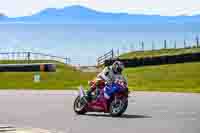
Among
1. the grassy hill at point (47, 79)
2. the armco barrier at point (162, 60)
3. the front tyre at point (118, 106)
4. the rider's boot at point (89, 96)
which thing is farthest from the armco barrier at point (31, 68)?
the front tyre at point (118, 106)

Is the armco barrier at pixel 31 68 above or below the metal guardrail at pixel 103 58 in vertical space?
below

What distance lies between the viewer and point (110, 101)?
21391 millimetres

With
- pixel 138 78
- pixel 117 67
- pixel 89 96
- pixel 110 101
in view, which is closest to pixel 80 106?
pixel 89 96

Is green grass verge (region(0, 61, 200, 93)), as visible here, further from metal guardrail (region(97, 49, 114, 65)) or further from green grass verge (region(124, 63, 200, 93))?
metal guardrail (region(97, 49, 114, 65))

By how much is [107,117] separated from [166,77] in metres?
25.7

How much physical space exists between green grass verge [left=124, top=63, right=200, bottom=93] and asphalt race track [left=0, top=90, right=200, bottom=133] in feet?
41.0

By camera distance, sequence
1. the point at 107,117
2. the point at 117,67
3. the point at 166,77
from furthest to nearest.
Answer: the point at 166,77, the point at 107,117, the point at 117,67

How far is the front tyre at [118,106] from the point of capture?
69.8 ft

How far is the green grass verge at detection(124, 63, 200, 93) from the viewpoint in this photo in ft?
138

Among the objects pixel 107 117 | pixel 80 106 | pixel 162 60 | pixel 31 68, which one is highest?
pixel 162 60

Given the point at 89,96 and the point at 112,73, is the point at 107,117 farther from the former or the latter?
the point at 112,73

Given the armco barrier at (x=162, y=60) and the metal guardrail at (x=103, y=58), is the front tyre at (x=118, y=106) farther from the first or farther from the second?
the metal guardrail at (x=103, y=58)

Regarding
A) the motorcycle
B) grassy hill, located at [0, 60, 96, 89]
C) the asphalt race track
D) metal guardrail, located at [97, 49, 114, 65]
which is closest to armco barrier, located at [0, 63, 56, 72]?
grassy hill, located at [0, 60, 96, 89]

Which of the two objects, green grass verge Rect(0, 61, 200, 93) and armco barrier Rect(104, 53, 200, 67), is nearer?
green grass verge Rect(0, 61, 200, 93)
